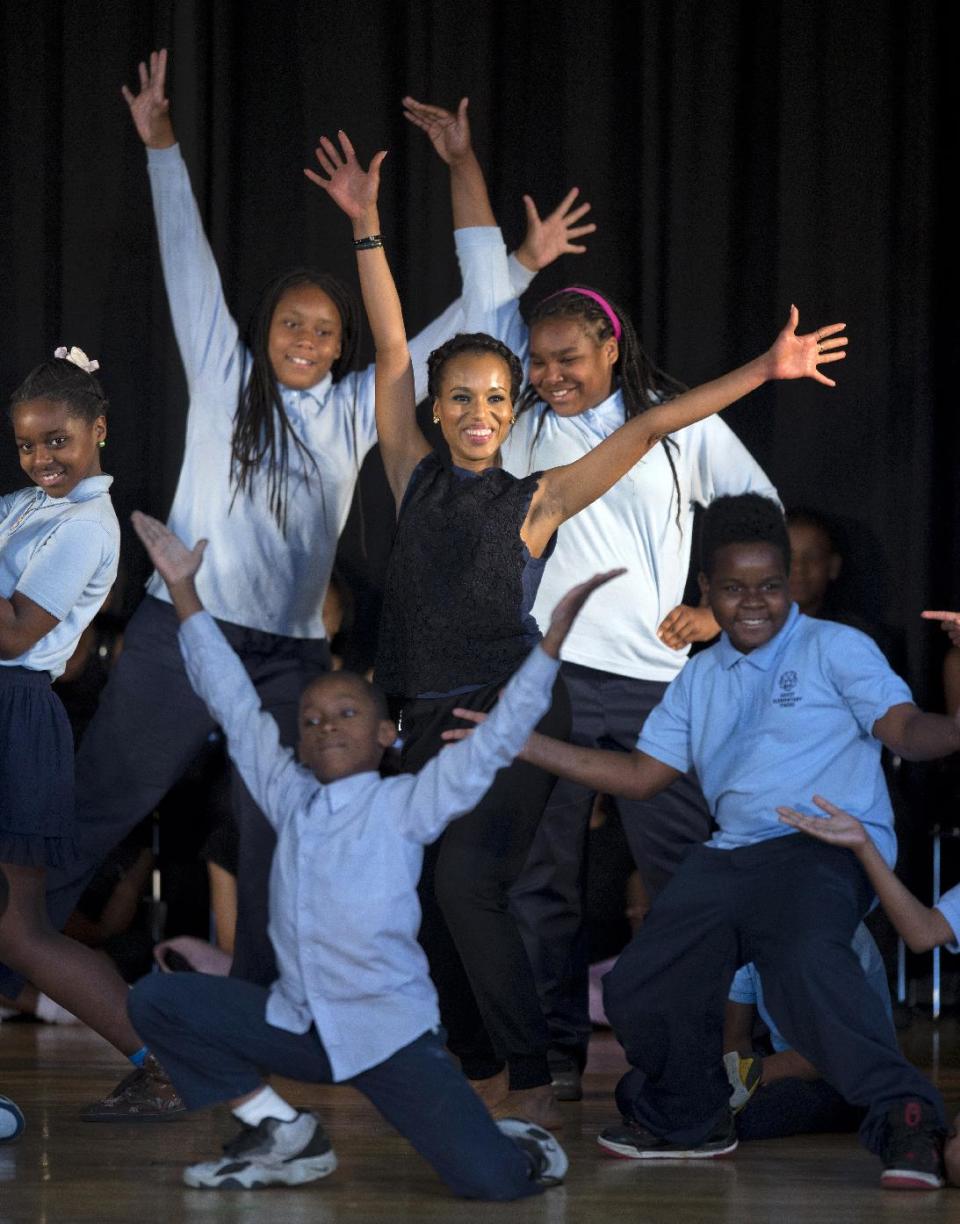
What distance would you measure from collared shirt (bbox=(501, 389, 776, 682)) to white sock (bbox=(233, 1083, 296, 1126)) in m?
1.28

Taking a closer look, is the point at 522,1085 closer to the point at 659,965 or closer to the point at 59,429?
the point at 659,965

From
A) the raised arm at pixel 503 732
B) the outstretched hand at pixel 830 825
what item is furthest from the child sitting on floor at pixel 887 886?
the raised arm at pixel 503 732

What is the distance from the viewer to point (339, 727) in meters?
2.94

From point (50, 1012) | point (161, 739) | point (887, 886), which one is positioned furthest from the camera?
point (50, 1012)

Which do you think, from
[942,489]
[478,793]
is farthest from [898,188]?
[478,793]

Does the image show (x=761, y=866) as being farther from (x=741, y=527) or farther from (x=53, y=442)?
(x=53, y=442)

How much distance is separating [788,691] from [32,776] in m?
1.31

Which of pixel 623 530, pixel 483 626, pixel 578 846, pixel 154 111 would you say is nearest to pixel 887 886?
pixel 483 626

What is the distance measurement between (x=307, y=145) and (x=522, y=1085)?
2602 mm

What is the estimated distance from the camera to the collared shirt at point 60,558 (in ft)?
10.8

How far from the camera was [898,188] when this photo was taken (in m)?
4.91

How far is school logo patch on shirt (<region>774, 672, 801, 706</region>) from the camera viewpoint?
3.19 m

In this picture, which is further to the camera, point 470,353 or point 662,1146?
point 470,353

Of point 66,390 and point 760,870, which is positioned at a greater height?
point 66,390
